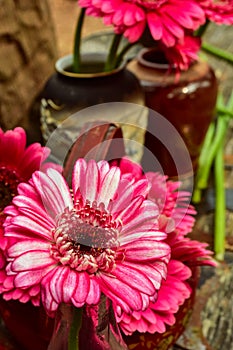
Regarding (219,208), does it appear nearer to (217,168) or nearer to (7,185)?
(217,168)

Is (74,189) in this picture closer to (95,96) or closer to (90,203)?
(90,203)

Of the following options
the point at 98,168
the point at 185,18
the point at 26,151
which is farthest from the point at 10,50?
the point at 98,168

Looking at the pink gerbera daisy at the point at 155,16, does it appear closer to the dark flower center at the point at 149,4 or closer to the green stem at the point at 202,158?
the dark flower center at the point at 149,4

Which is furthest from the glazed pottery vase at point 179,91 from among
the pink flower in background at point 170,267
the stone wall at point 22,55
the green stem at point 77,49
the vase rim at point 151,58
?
the pink flower in background at point 170,267

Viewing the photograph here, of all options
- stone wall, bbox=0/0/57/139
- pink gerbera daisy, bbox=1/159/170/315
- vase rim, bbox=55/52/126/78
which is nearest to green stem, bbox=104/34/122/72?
vase rim, bbox=55/52/126/78

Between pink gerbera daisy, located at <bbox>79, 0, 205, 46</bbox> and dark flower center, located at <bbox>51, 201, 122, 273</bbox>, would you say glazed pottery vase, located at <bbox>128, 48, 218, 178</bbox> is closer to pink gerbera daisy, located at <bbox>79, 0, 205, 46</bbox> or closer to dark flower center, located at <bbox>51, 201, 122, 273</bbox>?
pink gerbera daisy, located at <bbox>79, 0, 205, 46</bbox>

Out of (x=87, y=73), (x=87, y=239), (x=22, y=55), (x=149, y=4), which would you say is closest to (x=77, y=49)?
(x=87, y=73)

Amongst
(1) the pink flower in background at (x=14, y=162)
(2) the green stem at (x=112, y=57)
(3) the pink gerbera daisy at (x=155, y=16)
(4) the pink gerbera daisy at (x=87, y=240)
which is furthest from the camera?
(2) the green stem at (x=112, y=57)

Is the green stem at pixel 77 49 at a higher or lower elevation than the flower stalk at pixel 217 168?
higher
